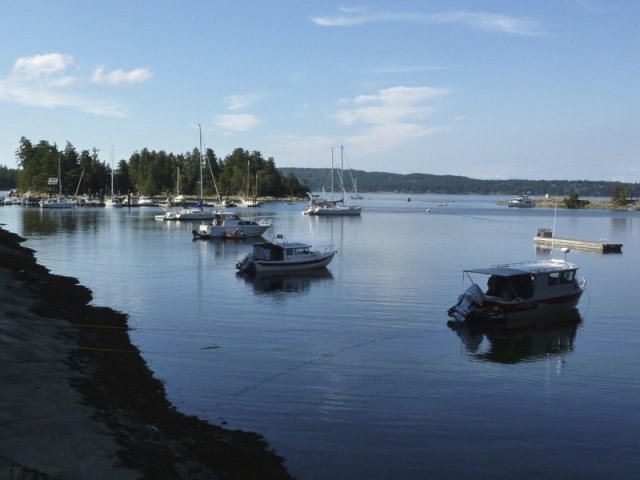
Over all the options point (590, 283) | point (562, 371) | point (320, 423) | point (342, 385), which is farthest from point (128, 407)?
point (590, 283)

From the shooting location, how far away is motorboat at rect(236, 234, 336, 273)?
5747 cm

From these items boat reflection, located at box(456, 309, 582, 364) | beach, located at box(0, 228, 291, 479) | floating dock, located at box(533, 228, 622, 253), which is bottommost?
boat reflection, located at box(456, 309, 582, 364)

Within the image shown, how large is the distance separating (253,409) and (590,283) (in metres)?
42.3

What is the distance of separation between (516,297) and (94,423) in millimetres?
28471

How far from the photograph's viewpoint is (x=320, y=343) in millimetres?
31781

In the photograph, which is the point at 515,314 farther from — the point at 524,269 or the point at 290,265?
the point at 290,265

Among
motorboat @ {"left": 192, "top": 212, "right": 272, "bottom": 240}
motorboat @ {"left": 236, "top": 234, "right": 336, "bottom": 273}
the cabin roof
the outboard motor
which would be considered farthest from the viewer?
motorboat @ {"left": 192, "top": 212, "right": 272, "bottom": 240}

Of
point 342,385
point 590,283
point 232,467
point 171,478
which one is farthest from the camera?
point 590,283

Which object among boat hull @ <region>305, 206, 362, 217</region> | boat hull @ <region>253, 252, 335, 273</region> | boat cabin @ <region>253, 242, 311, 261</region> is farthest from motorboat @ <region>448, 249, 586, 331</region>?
boat hull @ <region>305, 206, 362, 217</region>

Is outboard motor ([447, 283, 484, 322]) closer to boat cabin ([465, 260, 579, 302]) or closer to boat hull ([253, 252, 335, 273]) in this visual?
boat cabin ([465, 260, 579, 302])

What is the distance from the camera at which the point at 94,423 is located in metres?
16.8

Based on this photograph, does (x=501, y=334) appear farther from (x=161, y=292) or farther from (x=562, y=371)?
(x=161, y=292)

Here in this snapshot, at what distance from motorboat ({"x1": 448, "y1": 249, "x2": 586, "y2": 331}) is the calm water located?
1.71m

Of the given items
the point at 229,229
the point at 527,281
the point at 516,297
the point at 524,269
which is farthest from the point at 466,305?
the point at 229,229
